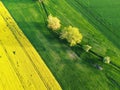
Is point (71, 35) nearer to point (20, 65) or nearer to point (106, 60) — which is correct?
point (106, 60)

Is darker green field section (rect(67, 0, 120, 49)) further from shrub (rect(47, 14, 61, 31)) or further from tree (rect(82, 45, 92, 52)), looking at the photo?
shrub (rect(47, 14, 61, 31))

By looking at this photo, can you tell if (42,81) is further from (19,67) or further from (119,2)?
(119,2)

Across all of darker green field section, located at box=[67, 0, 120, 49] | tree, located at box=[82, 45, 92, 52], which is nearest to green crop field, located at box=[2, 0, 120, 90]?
darker green field section, located at box=[67, 0, 120, 49]

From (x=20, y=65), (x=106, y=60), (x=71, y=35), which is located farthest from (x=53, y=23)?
(x=106, y=60)

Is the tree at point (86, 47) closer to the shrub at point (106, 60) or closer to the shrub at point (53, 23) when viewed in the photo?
the shrub at point (106, 60)

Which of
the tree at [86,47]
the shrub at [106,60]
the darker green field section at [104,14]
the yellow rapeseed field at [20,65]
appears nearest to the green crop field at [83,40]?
the darker green field section at [104,14]

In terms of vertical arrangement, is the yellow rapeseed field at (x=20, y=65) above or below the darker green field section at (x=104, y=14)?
below
